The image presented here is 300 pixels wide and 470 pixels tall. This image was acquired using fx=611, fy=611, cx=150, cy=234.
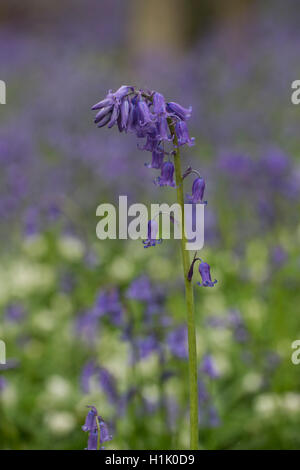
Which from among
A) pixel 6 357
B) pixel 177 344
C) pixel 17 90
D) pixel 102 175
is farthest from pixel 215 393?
pixel 17 90

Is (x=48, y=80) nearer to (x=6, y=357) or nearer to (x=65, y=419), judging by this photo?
(x=6, y=357)

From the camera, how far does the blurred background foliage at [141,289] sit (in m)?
3.21

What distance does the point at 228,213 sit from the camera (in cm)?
644

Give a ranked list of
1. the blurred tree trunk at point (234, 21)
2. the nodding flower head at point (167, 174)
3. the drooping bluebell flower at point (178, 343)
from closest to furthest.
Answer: the nodding flower head at point (167, 174) → the drooping bluebell flower at point (178, 343) → the blurred tree trunk at point (234, 21)

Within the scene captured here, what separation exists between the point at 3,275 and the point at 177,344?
8.07 ft

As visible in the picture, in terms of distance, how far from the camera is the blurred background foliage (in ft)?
10.5

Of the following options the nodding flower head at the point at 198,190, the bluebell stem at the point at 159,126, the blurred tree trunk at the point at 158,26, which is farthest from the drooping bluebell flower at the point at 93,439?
the blurred tree trunk at the point at 158,26

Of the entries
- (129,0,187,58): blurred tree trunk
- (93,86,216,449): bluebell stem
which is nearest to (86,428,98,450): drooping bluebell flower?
(93,86,216,449): bluebell stem

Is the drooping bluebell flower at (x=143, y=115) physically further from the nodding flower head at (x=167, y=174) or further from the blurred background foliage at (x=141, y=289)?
the blurred background foliage at (x=141, y=289)

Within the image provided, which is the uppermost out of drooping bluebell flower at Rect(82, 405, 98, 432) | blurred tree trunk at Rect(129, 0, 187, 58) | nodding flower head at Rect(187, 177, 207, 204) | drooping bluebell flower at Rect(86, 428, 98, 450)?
blurred tree trunk at Rect(129, 0, 187, 58)

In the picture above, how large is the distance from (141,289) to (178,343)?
36 centimetres

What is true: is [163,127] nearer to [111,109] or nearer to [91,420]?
[111,109]

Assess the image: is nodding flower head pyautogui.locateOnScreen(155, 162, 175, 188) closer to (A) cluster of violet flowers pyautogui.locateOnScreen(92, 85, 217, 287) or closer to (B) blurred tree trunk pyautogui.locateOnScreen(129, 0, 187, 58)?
(A) cluster of violet flowers pyautogui.locateOnScreen(92, 85, 217, 287)

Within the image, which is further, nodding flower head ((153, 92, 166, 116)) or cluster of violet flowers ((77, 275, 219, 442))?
cluster of violet flowers ((77, 275, 219, 442))
